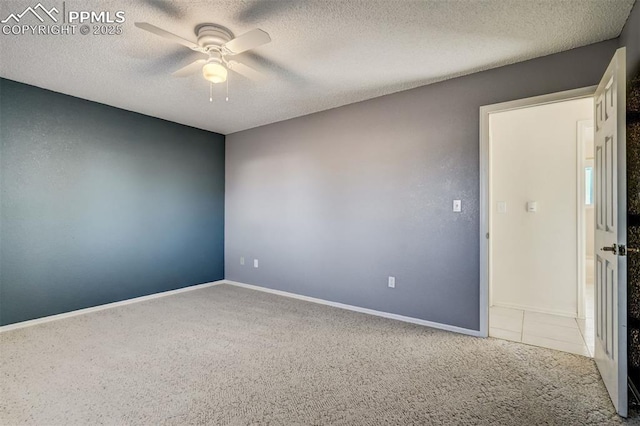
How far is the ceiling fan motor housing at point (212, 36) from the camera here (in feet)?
7.47

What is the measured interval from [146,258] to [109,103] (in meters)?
1.99

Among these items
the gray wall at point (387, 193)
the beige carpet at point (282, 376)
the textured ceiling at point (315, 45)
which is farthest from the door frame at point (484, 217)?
the textured ceiling at point (315, 45)

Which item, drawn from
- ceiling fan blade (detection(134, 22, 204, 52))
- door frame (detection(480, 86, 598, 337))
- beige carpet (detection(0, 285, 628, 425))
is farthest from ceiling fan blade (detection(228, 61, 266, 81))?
beige carpet (detection(0, 285, 628, 425))

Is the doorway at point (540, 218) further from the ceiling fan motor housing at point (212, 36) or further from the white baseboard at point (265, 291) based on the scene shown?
the ceiling fan motor housing at point (212, 36)

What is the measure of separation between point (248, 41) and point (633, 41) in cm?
251

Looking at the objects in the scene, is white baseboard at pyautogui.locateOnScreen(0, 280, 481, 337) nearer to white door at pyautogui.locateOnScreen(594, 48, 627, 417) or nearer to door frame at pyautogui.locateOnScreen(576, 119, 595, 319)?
white door at pyautogui.locateOnScreen(594, 48, 627, 417)

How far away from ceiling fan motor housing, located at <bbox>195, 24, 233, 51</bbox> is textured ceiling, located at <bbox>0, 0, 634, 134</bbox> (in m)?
0.06

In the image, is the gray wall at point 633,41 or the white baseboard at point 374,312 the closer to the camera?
Result: the gray wall at point 633,41

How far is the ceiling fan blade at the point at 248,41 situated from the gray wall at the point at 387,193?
1.86 meters

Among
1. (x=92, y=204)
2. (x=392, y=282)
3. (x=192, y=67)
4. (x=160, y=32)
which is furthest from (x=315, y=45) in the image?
(x=92, y=204)

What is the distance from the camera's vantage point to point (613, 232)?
187 centimetres

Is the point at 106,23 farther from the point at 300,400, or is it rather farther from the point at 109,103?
the point at 300,400

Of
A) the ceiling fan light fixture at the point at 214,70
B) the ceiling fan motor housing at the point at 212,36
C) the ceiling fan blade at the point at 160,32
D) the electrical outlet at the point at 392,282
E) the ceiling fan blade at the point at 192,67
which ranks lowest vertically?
the electrical outlet at the point at 392,282

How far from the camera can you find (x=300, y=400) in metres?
1.96
